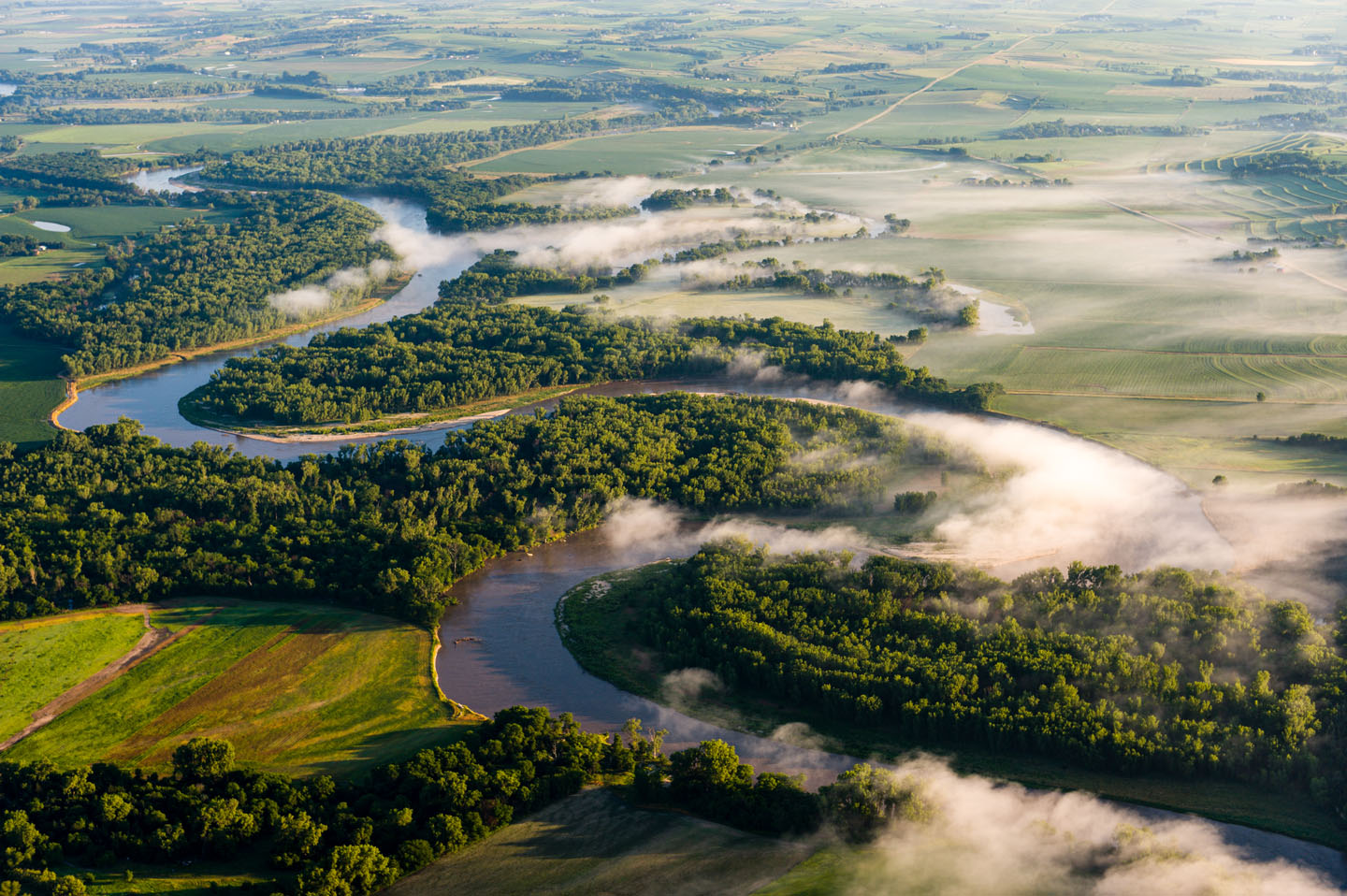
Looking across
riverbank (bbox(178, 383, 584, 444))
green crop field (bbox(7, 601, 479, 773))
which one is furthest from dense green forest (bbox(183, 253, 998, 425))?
green crop field (bbox(7, 601, 479, 773))

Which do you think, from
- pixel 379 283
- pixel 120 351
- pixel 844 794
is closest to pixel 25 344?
pixel 120 351

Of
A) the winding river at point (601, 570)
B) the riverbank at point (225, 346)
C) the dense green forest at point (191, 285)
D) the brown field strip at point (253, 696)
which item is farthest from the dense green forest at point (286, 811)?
the dense green forest at point (191, 285)

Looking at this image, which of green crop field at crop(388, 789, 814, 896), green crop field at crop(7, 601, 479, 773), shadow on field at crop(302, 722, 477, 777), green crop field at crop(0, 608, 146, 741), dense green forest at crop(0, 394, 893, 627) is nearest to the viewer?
green crop field at crop(388, 789, 814, 896)

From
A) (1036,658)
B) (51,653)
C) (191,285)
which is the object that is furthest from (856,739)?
(191,285)

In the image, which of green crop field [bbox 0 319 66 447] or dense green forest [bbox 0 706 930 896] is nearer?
dense green forest [bbox 0 706 930 896]

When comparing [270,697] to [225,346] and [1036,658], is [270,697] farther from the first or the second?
[225,346]

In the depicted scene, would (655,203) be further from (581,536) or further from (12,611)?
(12,611)

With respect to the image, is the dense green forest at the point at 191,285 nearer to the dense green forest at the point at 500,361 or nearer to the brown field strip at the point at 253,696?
the dense green forest at the point at 500,361

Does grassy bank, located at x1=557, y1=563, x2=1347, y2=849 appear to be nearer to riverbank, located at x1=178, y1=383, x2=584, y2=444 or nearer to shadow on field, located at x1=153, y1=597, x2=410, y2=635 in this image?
shadow on field, located at x1=153, y1=597, x2=410, y2=635
